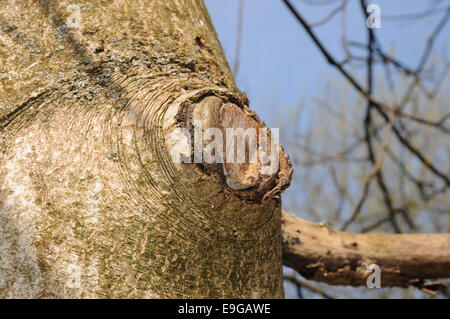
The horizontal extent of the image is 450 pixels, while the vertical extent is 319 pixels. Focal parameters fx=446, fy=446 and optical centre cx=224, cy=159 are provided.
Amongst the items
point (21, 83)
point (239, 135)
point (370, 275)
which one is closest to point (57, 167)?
point (21, 83)

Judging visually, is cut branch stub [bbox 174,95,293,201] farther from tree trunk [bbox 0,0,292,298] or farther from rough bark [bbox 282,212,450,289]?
rough bark [bbox 282,212,450,289]

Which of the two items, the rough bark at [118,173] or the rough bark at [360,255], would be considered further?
the rough bark at [360,255]

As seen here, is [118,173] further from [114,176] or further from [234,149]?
[234,149]

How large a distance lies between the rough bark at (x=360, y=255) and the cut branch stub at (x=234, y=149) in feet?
1.80

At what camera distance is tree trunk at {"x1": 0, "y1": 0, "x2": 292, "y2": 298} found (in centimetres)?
63

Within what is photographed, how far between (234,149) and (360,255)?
787 millimetres

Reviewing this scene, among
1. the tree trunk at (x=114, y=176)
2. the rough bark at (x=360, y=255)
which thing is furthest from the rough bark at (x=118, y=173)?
the rough bark at (x=360, y=255)

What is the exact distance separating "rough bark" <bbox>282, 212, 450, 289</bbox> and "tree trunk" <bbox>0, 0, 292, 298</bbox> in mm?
491

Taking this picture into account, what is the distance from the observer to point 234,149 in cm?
68

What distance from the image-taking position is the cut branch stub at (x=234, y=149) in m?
0.66

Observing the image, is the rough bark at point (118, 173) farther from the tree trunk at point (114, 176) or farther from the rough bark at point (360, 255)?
the rough bark at point (360, 255)

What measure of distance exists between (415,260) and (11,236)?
3.69 feet

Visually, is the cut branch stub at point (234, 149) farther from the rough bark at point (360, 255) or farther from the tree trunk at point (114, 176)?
the rough bark at point (360, 255)
